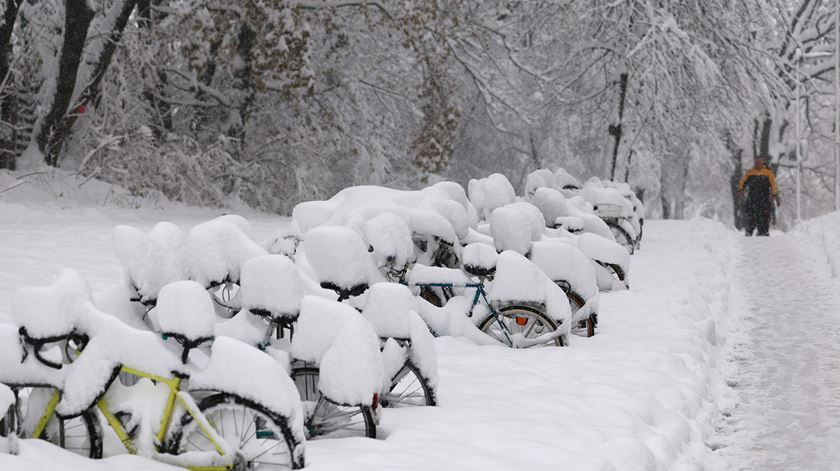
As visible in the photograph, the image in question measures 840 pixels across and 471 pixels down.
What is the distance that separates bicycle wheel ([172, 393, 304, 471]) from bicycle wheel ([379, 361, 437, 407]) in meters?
1.23

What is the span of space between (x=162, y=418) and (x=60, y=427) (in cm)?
45

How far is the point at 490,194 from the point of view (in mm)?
9852

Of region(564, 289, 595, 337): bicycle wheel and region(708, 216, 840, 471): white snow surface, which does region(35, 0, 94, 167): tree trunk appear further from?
region(708, 216, 840, 471): white snow surface

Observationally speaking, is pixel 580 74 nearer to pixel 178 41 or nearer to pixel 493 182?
pixel 178 41

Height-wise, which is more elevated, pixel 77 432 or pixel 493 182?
pixel 493 182

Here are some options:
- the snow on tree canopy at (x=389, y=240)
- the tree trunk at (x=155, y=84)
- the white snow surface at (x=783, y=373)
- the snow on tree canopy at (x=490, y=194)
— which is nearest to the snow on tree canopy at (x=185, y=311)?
the snow on tree canopy at (x=389, y=240)

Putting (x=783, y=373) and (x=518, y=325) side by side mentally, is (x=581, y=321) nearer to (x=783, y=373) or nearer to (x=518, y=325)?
(x=518, y=325)

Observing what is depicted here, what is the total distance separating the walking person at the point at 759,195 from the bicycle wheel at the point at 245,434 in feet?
61.9

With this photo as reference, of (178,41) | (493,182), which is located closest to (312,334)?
(493,182)

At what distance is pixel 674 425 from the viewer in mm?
A: 5684

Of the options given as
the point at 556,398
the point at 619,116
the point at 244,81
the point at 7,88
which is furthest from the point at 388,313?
the point at 619,116

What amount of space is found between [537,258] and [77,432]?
445 centimetres

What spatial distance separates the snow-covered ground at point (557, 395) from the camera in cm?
477

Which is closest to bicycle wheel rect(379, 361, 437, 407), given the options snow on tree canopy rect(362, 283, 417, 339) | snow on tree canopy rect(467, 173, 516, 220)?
snow on tree canopy rect(362, 283, 417, 339)
